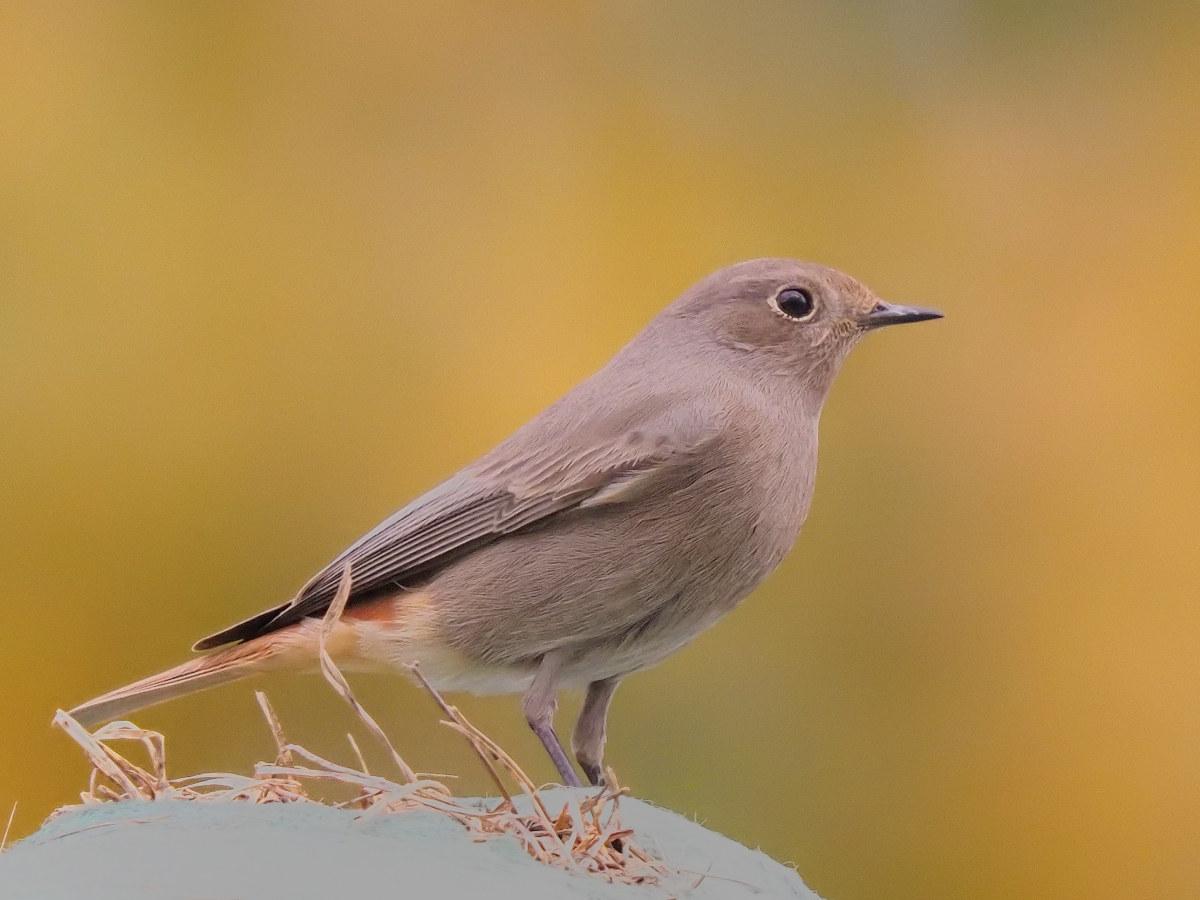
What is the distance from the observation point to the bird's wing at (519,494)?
1578 mm

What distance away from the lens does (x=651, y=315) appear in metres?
2.53

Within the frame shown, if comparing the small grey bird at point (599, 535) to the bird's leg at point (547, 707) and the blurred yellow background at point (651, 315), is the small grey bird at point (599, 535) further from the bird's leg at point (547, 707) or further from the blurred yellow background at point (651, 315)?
the blurred yellow background at point (651, 315)

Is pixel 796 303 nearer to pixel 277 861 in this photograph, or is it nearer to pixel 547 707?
pixel 547 707

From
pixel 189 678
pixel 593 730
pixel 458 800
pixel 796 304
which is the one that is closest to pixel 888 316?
pixel 796 304

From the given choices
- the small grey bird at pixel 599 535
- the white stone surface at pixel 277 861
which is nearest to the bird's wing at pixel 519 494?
the small grey bird at pixel 599 535

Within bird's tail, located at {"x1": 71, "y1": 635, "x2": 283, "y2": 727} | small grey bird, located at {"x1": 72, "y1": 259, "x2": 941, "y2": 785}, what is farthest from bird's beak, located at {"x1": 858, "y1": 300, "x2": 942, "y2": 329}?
bird's tail, located at {"x1": 71, "y1": 635, "x2": 283, "y2": 727}

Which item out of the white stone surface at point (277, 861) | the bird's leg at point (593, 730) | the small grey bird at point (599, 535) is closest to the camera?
the white stone surface at point (277, 861)

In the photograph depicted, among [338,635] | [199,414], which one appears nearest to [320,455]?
[199,414]

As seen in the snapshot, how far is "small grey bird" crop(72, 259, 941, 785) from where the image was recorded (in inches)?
60.4

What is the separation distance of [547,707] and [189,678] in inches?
20.3

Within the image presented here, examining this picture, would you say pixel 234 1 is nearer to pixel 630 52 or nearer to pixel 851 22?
pixel 630 52

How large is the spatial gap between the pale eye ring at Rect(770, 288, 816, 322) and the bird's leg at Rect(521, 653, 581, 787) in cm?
63

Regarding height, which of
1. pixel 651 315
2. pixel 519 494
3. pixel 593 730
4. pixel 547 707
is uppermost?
pixel 651 315

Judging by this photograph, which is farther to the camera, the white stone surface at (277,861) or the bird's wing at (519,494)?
the bird's wing at (519,494)
